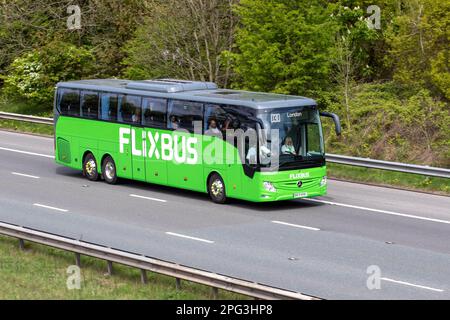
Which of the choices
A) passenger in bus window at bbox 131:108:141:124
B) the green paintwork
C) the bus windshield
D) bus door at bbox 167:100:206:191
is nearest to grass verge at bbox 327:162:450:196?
the green paintwork

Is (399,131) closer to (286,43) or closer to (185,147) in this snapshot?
(286,43)

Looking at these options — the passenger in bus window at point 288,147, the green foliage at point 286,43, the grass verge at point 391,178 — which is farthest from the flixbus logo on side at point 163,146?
the green foliage at point 286,43

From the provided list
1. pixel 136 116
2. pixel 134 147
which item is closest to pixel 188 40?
pixel 136 116

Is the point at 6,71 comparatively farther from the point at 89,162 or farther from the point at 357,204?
the point at 357,204

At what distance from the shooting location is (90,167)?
28594mm

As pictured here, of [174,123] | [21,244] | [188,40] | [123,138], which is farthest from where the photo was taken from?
[188,40]

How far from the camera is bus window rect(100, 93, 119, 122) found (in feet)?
90.5

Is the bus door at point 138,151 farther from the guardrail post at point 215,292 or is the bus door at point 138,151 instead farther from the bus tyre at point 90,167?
the guardrail post at point 215,292

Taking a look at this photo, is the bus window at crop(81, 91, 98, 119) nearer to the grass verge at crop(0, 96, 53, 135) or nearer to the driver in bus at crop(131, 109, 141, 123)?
the driver in bus at crop(131, 109, 141, 123)

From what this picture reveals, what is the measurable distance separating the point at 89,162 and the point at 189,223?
23.9 ft

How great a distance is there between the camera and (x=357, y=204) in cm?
2466

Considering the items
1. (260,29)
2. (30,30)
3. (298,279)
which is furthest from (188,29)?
(298,279)

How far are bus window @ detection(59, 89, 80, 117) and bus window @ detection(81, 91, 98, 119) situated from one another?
0.26 m

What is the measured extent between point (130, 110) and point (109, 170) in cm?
195
